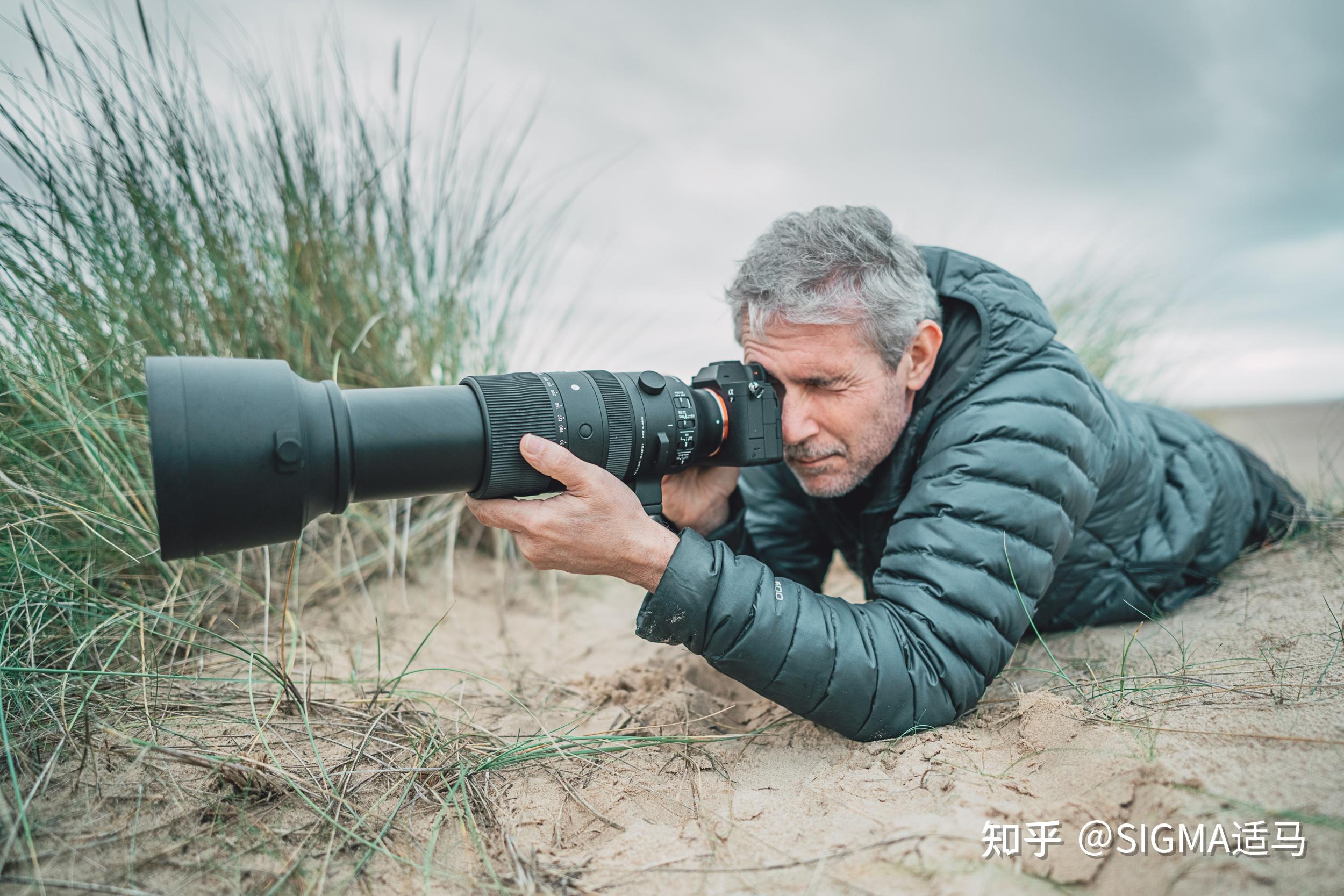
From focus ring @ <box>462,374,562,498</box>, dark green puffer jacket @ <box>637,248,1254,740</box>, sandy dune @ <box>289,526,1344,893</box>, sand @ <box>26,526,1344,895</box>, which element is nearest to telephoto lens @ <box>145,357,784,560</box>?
focus ring @ <box>462,374,562,498</box>

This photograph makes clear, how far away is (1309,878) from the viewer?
0.89 metres

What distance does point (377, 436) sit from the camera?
1.26 m

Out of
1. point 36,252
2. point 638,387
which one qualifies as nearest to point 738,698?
point 638,387

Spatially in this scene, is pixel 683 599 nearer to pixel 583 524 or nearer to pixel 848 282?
pixel 583 524

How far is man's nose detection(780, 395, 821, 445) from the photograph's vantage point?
1.85m

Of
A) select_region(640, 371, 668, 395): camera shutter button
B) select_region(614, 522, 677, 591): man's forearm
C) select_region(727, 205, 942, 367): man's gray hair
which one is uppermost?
select_region(727, 205, 942, 367): man's gray hair

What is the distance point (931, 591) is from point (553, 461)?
78 cm

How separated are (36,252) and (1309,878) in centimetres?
272

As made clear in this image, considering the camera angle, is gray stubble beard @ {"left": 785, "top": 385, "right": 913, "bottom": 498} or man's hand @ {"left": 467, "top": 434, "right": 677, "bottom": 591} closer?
man's hand @ {"left": 467, "top": 434, "right": 677, "bottom": 591}

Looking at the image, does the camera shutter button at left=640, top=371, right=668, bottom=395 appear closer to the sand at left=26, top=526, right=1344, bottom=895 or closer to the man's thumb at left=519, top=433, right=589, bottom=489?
the man's thumb at left=519, top=433, right=589, bottom=489

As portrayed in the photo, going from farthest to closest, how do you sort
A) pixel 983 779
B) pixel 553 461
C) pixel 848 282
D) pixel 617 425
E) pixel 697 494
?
pixel 697 494 < pixel 848 282 < pixel 617 425 < pixel 553 461 < pixel 983 779

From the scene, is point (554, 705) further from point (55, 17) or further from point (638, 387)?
point (55, 17)

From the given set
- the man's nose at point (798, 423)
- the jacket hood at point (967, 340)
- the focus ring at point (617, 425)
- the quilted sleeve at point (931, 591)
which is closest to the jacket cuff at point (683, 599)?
the quilted sleeve at point (931, 591)

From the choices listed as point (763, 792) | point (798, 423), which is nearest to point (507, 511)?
point (763, 792)
